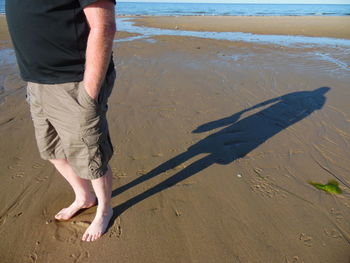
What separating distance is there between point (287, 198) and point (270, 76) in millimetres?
4685

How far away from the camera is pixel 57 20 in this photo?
129 centimetres

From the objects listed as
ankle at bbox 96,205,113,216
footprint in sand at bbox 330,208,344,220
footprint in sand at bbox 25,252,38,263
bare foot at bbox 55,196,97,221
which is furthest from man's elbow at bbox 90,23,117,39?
footprint in sand at bbox 330,208,344,220

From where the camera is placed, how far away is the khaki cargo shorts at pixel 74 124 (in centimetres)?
150

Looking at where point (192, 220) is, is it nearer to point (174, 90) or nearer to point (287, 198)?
point (287, 198)

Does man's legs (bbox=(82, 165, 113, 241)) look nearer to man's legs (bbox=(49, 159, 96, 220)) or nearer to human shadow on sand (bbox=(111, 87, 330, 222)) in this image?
human shadow on sand (bbox=(111, 87, 330, 222))

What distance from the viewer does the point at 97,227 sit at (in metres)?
2.04

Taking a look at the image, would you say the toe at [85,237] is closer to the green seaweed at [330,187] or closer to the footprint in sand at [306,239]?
the footprint in sand at [306,239]

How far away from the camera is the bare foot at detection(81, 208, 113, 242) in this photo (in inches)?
79.0

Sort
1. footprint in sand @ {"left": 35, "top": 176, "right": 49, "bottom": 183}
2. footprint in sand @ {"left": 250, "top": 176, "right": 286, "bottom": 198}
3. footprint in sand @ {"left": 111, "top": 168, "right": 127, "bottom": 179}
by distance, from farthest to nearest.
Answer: footprint in sand @ {"left": 111, "top": 168, "right": 127, "bottom": 179} < footprint in sand @ {"left": 35, "top": 176, "right": 49, "bottom": 183} < footprint in sand @ {"left": 250, "top": 176, "right": 286, "bottom": 198}

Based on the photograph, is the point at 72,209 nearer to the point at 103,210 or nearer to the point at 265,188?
the point at 103,210

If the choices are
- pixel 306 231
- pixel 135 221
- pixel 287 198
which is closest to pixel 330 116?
pixel 287 198

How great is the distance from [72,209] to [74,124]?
1.07 m

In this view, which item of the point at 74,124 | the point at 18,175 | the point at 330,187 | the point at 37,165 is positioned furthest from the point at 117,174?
the point at 330,187

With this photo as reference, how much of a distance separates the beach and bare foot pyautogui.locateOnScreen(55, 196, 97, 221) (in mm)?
71
